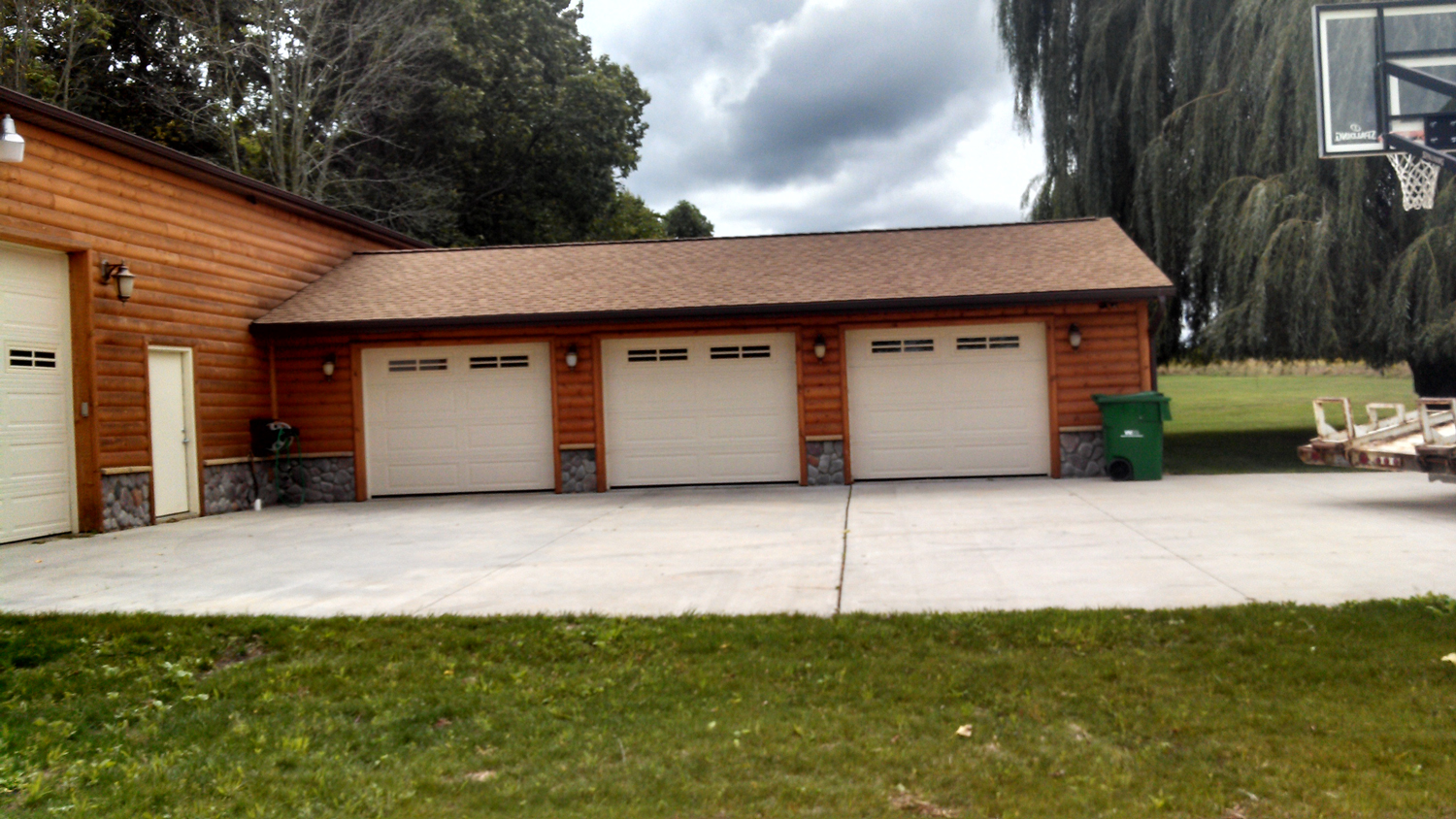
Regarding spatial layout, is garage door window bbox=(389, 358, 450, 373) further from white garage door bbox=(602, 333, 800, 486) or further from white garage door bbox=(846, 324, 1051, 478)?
white garage door bbox=(846, 324, 1051, 478)

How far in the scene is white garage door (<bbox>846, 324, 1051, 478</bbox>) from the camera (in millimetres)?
13141

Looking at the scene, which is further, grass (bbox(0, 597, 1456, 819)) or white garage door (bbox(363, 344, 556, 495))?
white garage door (bbox(363, 344, 556, 495))

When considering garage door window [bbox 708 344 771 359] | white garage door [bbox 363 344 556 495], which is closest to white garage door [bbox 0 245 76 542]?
white garage door [bbox 363 344 556 495]

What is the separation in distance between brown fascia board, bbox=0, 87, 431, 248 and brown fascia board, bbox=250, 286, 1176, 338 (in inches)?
69.2

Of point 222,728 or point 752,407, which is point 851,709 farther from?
point 752,407

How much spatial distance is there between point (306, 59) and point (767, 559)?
17944 mm

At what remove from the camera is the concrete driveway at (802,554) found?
20.2 feet

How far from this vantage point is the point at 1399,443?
9469 millimetres

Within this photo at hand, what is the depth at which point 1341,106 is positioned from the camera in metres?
9.28

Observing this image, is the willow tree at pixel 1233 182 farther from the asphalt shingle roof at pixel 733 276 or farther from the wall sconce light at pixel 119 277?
the wall sconce light at pixel 119 277

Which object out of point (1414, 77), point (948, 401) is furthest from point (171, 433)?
point (1414, 77)

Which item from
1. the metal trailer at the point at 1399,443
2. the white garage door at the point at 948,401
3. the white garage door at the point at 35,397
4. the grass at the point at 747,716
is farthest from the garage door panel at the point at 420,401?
the metal trailer at the point at 1399,443

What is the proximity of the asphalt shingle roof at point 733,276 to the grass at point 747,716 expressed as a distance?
7737mm

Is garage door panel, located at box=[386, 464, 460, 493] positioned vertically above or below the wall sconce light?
below
